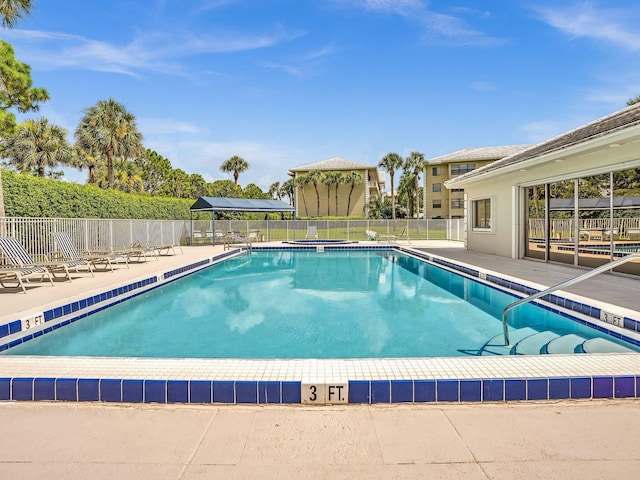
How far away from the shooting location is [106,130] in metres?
26.7

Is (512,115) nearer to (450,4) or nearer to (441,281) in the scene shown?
(450,4)

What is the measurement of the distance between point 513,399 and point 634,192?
9.45 metres

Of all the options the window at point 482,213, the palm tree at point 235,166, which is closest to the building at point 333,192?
the palm tree at point 235,166

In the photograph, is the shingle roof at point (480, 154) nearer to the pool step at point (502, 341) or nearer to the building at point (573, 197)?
the building at point (573, 197)

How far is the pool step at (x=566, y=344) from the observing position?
433 cm

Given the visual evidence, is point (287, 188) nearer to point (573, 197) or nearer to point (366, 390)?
point (573, 197)

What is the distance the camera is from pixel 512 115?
1931 centimetres

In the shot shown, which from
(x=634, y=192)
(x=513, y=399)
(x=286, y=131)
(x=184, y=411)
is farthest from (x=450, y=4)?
(x=286, y=131)

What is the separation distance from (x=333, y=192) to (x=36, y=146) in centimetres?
3026

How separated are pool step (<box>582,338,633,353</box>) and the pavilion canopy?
668 inches

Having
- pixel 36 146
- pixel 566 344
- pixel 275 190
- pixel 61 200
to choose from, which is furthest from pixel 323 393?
pixel 275 190

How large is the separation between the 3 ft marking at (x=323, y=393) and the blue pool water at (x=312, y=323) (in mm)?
1693

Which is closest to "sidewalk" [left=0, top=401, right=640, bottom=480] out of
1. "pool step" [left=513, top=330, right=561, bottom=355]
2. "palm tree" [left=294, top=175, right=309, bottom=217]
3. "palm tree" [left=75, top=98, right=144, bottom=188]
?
"pool step" [left=513, top=330, right=561, bottom=355]

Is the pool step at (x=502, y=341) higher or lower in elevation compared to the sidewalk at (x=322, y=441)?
lower
